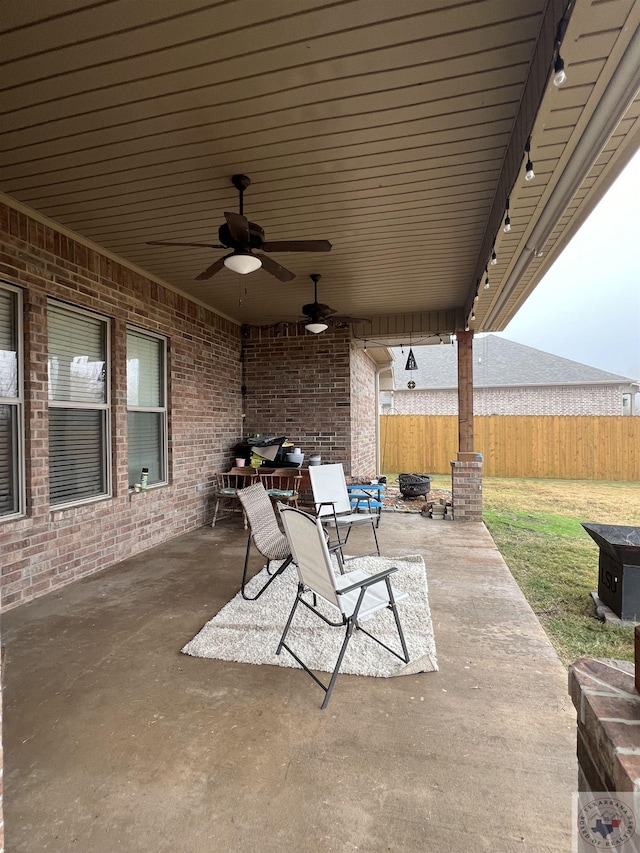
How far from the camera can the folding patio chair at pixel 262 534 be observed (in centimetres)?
323

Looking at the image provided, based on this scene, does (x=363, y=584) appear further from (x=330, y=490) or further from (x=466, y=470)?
(x=466, y=470)

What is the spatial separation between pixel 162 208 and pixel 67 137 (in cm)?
89

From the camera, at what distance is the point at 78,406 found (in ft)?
12.8

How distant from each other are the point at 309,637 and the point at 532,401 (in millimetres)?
15728

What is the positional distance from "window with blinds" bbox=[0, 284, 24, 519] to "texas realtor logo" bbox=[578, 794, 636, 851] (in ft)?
12.1

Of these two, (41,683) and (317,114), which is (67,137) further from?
(41,683)

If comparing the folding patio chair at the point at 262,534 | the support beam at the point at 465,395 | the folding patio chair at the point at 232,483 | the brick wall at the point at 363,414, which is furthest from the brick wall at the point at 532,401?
the folding patio chair at the point at 262,534

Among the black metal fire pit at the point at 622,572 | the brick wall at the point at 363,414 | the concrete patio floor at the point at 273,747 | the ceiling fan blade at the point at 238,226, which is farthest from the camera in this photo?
the brick wall at the point at 363,414

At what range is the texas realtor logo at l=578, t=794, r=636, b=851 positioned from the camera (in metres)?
0.73

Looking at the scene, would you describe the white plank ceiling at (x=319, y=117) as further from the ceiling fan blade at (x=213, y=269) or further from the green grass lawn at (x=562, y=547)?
the green grass lawn at (x=562, y=547)

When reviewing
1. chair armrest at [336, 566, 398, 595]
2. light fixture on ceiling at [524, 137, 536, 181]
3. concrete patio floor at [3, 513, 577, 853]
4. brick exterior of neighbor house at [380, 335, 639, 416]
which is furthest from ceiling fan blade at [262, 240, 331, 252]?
brick exterior of neighbor house at [380, 335, 639, 416]

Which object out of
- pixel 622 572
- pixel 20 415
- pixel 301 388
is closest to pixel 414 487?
pixel 301 388

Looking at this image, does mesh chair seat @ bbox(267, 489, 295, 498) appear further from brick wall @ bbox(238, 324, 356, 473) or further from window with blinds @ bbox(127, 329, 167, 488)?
window with blinds @ bbox(127, 329, 167, 488)

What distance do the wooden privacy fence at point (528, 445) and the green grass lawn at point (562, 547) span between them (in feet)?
3.28
